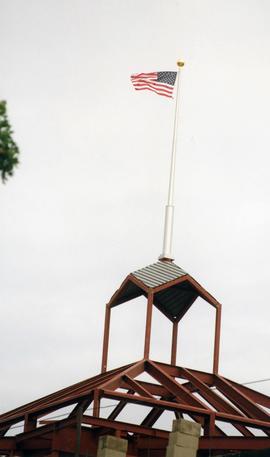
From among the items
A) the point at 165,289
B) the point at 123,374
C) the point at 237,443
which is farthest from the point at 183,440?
the point at 165,289

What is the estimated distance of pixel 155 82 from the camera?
48.9 metres

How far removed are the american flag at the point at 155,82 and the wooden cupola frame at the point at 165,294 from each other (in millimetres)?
8192

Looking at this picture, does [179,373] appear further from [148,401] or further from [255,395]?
[148,401]

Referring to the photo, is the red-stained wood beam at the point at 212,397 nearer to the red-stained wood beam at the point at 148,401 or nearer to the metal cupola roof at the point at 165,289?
the red-stained wood beam at the point at 148,401

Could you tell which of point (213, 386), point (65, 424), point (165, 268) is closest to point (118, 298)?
point (165, 268)

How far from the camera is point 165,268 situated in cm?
4653

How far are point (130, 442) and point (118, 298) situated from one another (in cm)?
755

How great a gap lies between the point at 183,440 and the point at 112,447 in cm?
264

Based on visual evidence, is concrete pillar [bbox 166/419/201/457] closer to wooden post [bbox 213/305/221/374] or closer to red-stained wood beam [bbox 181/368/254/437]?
red-stained wood beam [bbox 181/368/254/437]

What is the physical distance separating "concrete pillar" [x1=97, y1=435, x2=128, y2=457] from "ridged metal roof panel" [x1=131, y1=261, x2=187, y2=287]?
9.53 m

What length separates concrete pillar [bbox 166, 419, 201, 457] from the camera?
1417 inches

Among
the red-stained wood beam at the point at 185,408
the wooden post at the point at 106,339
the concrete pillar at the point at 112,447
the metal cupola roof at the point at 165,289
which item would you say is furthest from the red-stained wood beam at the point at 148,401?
the wooden post at the point at 106,339

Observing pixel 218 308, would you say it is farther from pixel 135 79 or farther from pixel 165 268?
pixel 135 79

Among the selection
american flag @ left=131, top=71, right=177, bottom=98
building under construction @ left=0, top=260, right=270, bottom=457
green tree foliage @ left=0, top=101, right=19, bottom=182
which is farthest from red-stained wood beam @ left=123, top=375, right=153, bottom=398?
green tree foliage @ left=0, top=101, right=19, bottom=182
